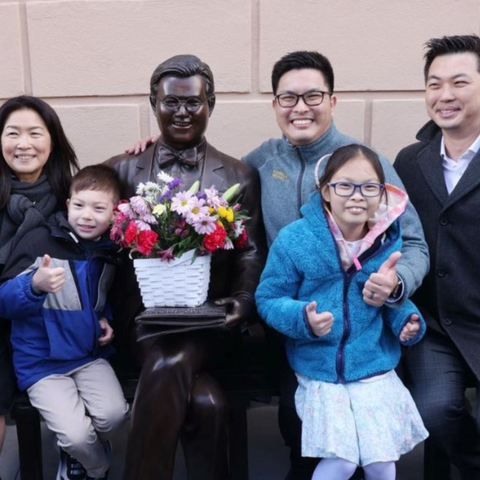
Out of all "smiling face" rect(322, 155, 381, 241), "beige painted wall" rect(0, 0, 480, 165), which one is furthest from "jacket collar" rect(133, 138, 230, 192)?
"beige painted wall" rect(0, 0, 480, 165)

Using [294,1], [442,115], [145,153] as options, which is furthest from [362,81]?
[145,153]

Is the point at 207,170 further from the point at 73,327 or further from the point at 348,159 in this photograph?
the point at 73,327

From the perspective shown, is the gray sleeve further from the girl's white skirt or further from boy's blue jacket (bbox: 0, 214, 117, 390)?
boy's blue jacket (bbox: 0, 214, 117, 390)

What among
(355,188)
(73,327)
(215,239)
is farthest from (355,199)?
(73,327)

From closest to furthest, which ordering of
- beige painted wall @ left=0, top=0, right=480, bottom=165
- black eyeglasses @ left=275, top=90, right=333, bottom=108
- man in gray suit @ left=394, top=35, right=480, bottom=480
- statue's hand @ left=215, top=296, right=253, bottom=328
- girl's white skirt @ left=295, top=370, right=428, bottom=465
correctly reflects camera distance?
1. girl's white skirt @ left=295, top=370, right=428, bottom=465
2. statue's hand @ left=215, top=296, right=253, bottom=328
3. man in gray suit @ left=394, top=35, right=480, bottom=480
4. black eyeglasses @ left=275, top=90, right=333, bottom=108
5. beige painted wall @ left=0, top=0, right=480, bottom=165

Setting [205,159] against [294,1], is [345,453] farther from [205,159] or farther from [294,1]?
[294,1]

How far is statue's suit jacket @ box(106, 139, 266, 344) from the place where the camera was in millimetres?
3184

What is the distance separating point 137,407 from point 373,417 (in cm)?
95

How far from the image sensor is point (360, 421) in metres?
2.55

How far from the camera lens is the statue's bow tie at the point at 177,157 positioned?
3180 millimetres

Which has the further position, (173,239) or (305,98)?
(305,98)

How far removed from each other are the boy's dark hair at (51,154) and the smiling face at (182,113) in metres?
0.57

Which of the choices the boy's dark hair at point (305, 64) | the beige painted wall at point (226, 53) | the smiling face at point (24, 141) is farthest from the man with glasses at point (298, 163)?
the beige painted wall at point (226, 53)

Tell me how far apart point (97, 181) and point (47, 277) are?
54 cm
